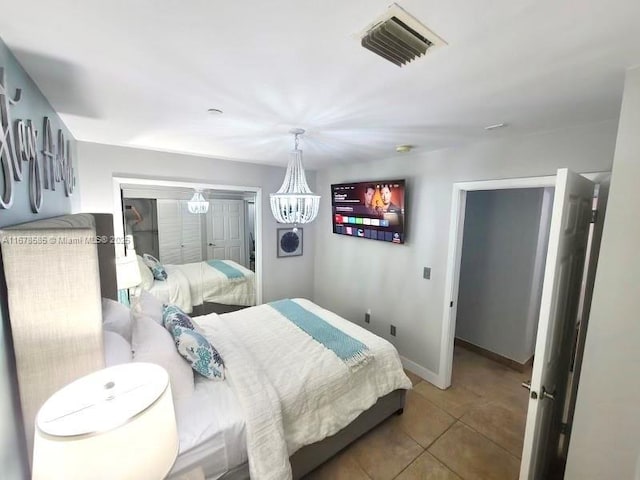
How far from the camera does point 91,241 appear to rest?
2.88ft

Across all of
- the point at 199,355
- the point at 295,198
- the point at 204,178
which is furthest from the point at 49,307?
the point at 204,178

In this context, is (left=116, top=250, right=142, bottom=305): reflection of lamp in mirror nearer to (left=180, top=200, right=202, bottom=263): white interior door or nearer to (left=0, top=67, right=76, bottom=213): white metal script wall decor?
(left=180, top=200, right=202, bottom=263): white interior door

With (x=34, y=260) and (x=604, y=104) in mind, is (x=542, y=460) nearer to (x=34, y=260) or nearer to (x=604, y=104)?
(x=604, y=104)

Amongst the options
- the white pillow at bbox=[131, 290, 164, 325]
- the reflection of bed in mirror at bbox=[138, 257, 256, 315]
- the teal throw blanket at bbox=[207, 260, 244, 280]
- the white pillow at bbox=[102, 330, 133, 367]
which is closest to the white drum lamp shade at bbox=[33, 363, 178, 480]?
the white pillow at bbox=[102, 330, 133, 367]

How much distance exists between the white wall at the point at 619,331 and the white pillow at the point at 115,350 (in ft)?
6.86

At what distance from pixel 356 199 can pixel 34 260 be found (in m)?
2.79

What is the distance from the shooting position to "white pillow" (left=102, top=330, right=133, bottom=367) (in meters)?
1.21

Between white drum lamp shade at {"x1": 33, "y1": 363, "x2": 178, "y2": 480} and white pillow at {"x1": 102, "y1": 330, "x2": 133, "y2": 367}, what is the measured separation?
1.13 feet

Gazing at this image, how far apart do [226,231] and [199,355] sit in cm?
188

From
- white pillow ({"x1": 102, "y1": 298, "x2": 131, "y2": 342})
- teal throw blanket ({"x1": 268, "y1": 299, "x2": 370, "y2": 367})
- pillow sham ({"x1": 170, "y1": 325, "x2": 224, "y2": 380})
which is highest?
white pillow ({"x1": 102, "y1": 298, "x2": 131, "y2": 342})

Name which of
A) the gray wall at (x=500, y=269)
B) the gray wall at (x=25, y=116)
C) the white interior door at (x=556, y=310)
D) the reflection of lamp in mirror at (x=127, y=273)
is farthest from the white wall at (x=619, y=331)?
the reflection of lamp in mirror at (x=127, y=273)

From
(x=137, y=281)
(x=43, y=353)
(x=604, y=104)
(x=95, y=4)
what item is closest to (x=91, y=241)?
(x=43, y=353)

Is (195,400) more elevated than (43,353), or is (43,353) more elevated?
(43,353)

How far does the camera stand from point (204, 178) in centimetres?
307
